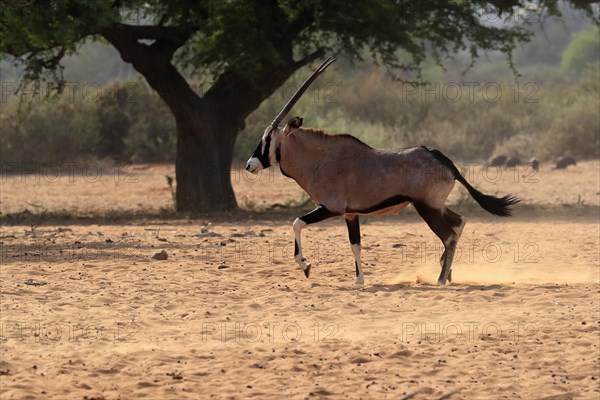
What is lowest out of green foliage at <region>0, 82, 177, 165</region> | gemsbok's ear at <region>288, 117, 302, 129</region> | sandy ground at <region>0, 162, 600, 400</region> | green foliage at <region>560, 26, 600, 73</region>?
sandy ground at <region>0, 162, 600, 400</region>

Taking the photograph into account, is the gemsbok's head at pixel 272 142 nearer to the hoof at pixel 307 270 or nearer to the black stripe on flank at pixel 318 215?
the black stripe on flank at pixel 318 215

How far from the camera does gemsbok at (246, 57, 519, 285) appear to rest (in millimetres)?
10609

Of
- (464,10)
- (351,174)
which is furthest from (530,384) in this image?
(464,10)

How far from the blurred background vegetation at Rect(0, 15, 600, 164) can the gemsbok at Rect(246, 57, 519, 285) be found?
46.9ft

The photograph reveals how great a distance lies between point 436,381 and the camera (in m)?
7.42

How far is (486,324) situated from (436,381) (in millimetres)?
1466

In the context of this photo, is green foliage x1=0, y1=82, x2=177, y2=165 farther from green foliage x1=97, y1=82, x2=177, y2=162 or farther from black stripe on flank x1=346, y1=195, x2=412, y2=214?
black stripe on flank x1=346, y1=195, x2=412, y2=214

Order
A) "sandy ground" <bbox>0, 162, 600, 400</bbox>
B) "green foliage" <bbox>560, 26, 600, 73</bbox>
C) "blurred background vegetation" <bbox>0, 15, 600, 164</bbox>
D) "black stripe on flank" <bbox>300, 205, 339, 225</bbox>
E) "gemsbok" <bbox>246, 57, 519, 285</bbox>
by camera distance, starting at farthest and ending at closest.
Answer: "green foliage" <bbox>560, 26, 600, 73</bbox>, "blurred background vegetation" <bbox>0, 15, 600, 164</bbox>, "black stripe on flank" <bbox>300, 205, 339, 225</bbox>, "gemsbok" <bbox>246, 57, 519, 285</bbox>, "sandy ground" <bbox>0, 162, 600, 400</bbox>

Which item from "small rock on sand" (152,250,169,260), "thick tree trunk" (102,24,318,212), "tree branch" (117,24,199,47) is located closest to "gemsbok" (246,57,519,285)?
"small rock on sand" (152,250,169,260)

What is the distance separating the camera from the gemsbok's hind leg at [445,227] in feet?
35.0

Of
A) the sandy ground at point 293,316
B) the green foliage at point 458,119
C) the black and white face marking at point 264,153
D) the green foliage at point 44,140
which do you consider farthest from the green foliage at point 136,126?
the black and white face marking at point 264,153

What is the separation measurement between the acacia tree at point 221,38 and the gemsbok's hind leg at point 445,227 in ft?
20.2

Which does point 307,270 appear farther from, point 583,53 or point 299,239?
point 583,53

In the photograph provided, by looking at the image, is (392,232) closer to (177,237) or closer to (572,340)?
(177,237)
